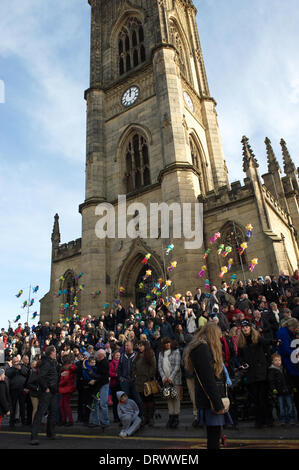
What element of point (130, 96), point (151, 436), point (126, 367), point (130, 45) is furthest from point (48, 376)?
point (130, 45)

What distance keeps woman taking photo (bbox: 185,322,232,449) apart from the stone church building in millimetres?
12569

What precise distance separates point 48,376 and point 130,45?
1066 inches

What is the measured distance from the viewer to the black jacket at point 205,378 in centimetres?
338

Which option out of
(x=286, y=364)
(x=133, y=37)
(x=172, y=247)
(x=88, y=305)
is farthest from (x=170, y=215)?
(x=133, y=37)

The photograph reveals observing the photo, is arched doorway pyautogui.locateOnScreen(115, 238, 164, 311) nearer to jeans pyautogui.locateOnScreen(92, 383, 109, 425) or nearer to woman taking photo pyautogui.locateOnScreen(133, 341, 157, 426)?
jeans pyautogui.locateOnScreen(92, 383, 109, 425)

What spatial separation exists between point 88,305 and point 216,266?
7598 mm

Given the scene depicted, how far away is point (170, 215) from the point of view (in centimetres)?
1778

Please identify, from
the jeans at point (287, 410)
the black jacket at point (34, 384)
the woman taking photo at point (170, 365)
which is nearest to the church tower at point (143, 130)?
the woman taking photo at point (170, 365)

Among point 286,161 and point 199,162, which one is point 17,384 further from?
point 286,161

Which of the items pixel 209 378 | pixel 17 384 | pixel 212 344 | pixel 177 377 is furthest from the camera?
pixel 17 384

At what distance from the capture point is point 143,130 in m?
22.5

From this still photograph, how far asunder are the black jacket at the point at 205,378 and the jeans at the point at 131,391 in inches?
159

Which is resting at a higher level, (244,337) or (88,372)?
(244,337)
